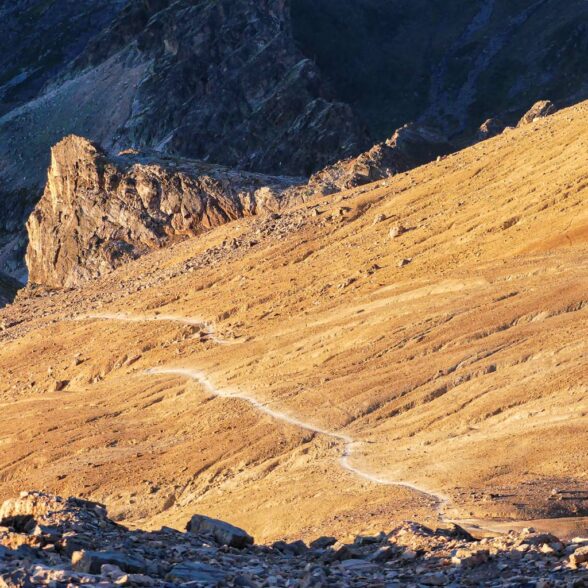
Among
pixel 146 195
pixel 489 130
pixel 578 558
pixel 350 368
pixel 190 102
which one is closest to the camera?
pixel 578 558

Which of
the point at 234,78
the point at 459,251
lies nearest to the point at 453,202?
the point at 459,251

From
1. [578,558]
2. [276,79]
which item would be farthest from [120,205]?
[578,558]

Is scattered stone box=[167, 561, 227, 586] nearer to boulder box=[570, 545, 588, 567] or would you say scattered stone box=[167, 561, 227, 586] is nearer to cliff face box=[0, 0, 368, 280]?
boulder box=[570, 545, 588, 567]

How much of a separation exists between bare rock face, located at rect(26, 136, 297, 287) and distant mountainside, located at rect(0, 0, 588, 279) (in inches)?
758

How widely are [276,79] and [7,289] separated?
38210mm

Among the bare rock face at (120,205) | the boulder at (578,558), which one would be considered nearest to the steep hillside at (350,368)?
the boulder at (578,558)

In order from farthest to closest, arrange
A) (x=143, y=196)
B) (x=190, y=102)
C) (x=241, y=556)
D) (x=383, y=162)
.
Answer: (x=190, y=102), (x=143, y=196), (x=383, y=162), (x=241, y=556)

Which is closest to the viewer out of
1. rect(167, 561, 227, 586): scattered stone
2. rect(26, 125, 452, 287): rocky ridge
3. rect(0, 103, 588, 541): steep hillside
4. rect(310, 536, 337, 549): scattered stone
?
rect(167, 561, 227, 586): scattered stone

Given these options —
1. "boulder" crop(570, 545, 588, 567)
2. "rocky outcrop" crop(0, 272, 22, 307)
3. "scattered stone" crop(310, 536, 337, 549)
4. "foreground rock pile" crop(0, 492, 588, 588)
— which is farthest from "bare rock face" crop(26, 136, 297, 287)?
"boulder" crop(570, 545, 588, 567)

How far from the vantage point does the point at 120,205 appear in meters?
78.5

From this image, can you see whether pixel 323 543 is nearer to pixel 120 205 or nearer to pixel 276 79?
pixel 120 205

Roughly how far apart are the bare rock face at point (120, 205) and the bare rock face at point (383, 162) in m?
2.40

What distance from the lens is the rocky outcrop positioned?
8262 centimetres

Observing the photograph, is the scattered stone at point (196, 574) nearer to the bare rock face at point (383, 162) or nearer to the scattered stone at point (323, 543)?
the scattered stone at point (323, 543)
